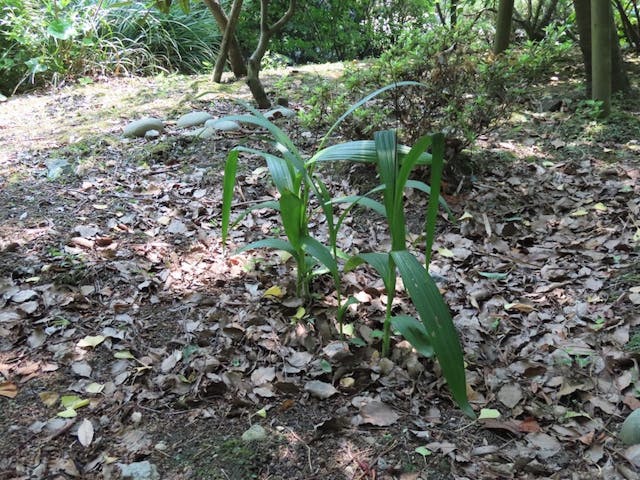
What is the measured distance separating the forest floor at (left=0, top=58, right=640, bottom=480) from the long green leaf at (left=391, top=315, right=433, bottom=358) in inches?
5.6

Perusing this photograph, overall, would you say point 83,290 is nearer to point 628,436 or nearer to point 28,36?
point 628,436

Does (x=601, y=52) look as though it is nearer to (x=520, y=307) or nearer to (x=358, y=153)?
(x=520, y=307)

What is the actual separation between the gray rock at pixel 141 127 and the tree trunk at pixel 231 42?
1145 millimetres

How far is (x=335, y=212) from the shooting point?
9.32 feet

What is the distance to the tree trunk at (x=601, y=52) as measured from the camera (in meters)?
3.14

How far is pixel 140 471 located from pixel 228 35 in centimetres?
357

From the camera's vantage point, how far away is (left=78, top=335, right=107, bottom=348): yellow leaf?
76.6 inches

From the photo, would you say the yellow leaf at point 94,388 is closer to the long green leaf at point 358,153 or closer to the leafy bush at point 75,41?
the long green leaf at point 358,153

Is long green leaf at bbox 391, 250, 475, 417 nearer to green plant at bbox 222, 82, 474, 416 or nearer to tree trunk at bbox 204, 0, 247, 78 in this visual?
green plant at bbox 222, 82, 474, 416

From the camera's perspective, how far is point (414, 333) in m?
1.79

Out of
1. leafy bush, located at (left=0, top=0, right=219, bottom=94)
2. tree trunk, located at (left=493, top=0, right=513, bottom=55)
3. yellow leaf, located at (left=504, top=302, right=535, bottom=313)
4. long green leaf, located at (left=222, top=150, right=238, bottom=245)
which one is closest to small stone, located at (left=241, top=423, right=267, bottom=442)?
long green leaf, located at (left=222, top=150, right=238, bottom=245)

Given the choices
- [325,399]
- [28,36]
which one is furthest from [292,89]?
[325,399]

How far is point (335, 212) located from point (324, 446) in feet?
4.75

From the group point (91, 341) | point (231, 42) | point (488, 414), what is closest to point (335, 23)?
point (231, 42)
